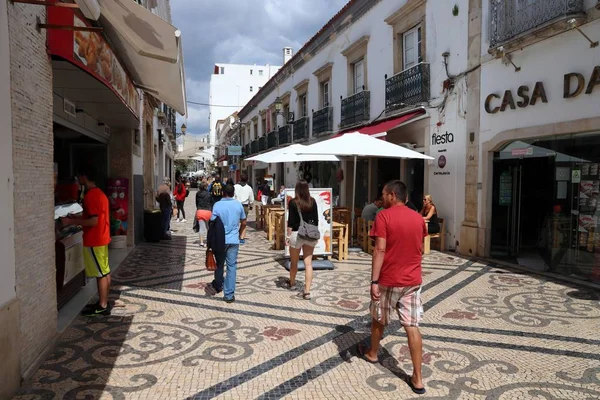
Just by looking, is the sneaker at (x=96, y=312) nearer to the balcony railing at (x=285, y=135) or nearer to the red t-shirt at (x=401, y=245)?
the red t-shirt at (x=401, y=245)

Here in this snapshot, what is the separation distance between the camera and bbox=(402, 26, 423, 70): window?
10.8 m

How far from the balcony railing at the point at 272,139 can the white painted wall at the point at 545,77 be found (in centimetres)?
1535

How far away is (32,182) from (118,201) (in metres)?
5.81

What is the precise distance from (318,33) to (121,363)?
1488 centimetres

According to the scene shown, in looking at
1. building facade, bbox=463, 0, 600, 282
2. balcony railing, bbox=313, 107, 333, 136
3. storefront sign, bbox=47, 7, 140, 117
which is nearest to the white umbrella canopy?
building facade, bbox=463, 0, 600, 282

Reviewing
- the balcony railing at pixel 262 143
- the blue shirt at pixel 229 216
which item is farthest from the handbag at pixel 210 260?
the balcony railing at pixel 262 143

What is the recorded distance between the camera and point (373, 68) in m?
12.7

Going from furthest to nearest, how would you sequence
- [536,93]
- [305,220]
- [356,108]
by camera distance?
[356,108] → [536,93] → [305,220]

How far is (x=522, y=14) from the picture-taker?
7242mm

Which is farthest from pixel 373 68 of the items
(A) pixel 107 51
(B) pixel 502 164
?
(A) pixel 107 51

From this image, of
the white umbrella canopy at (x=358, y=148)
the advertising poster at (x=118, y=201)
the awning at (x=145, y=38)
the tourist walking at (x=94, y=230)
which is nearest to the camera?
the awning at (x=145, y=38)

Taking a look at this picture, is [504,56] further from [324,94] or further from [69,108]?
[324,94]

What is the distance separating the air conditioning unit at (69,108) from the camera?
5.94m

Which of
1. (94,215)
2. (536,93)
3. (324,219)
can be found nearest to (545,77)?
(536,93)
